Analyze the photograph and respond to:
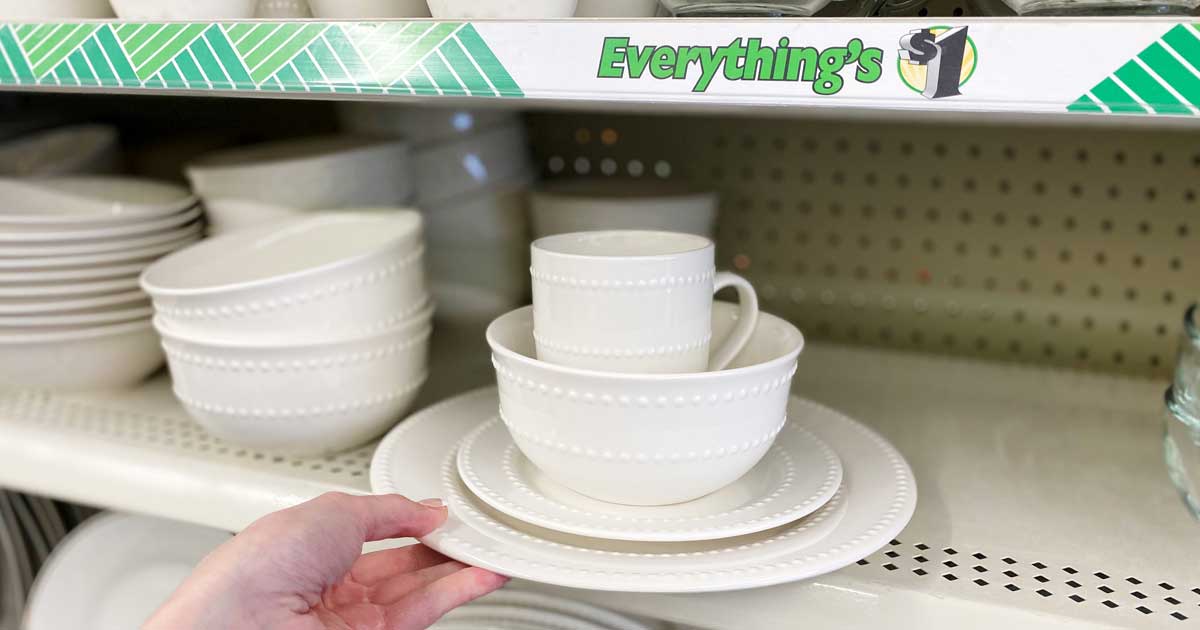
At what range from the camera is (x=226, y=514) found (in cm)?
75

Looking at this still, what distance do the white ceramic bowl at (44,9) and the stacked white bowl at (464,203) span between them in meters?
0.34

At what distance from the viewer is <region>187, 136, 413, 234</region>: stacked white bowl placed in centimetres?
92

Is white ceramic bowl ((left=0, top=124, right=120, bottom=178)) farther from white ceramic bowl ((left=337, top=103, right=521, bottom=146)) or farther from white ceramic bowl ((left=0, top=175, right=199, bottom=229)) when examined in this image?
white ceramic bowl ((left=337, top=103, right=521, bottom=146))

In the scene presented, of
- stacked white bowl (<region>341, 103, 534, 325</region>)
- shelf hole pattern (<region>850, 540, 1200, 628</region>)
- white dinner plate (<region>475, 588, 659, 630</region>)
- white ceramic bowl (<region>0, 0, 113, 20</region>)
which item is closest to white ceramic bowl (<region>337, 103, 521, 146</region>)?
stacked white bowl (<region>341, 103, 534, 325</region>)

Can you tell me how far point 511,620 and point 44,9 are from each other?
26.9 inches

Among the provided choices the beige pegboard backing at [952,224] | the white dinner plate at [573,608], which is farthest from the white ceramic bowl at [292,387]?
the beige pegboard backing at [952,224]

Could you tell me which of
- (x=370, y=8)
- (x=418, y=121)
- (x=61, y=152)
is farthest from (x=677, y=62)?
(x=61, y=152)

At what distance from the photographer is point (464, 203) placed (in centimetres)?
110

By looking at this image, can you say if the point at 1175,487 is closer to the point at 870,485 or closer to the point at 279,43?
the point at 870,485

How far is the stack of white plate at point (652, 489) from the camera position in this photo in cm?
57

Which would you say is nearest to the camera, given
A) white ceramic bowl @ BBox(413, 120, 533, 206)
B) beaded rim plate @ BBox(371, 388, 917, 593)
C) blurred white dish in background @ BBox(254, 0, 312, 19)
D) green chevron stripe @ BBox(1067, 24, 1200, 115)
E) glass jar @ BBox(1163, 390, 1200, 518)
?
green chevron stripe @ BBox(1067, 24, 1200, 115)

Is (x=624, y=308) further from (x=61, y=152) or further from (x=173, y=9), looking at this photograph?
(x=61, y=152)

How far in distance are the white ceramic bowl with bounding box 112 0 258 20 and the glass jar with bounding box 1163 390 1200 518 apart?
831 mm

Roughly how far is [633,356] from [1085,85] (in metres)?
0.32
